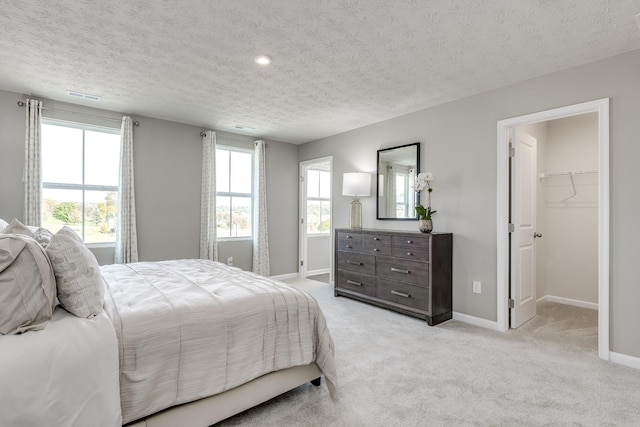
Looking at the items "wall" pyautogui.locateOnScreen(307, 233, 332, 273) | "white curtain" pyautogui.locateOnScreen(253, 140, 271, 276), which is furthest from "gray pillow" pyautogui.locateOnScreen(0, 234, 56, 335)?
"wall" pyautogui.locateOnScreen(307, 233, 332, 273)

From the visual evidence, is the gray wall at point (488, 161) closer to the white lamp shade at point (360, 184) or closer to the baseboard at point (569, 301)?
the white lamp shade at point (360, 184)

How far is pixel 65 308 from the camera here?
150cm

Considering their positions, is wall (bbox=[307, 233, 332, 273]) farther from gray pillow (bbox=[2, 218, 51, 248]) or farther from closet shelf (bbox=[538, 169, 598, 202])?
gray pillow (bbox=[2, 218, 51, 248])

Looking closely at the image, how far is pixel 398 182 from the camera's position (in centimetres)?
426

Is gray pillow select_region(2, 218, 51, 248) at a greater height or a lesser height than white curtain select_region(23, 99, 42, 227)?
lesser

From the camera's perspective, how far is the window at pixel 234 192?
5102 mm

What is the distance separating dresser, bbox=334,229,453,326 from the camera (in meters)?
3.39

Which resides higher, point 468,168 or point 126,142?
point 126,142

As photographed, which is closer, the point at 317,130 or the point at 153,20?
the point at 153,20

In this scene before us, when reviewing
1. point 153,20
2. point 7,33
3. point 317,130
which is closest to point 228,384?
point 153,20

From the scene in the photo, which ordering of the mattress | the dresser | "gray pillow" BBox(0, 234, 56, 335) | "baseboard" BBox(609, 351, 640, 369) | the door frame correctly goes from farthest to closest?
1. the dresser
2. the door frame
3. "baseboard" BBox(609, 351, 640, 369)
4. "gray pillow" BBox(0, 234, 56, 335)
5. the mattress

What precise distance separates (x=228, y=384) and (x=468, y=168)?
3131 mm

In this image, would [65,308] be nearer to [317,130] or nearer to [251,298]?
[251,298]

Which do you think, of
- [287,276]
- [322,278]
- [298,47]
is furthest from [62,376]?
[322,278]
